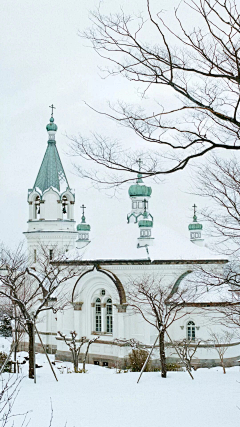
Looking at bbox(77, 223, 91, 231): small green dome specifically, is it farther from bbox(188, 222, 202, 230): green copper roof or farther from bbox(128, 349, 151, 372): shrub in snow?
bbox(128, 349, 151, 372): shrub in snow

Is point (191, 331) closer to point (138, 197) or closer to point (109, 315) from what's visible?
point (109, 315)

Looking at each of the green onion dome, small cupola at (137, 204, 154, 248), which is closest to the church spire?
the green onion dome

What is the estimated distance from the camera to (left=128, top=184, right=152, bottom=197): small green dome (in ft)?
91.5

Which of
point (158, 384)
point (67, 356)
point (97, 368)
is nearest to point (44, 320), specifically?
point (67, 356)

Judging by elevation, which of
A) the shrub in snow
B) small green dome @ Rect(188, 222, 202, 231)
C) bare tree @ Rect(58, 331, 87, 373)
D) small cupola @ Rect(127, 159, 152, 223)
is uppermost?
small cupola @ Rect(127, 159, 152, 223)

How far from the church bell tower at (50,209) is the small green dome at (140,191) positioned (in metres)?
4.13

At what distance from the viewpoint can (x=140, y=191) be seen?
2812 centimetres

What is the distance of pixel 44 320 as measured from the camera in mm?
25406

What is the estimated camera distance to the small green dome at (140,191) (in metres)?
27.9

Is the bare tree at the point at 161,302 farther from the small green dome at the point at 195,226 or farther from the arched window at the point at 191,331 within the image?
the small green dome at the point at 195,226

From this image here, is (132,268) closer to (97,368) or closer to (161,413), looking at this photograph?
(97,368)

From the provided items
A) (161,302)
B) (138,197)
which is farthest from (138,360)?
(138,197)

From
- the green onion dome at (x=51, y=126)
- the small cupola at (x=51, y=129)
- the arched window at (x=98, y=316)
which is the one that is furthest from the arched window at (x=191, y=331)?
the green onion dome at (x=51, y=126)

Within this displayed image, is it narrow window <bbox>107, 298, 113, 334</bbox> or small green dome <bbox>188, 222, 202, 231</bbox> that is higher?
small green dome <bbox>188, 222, 202, 231</bbox>
